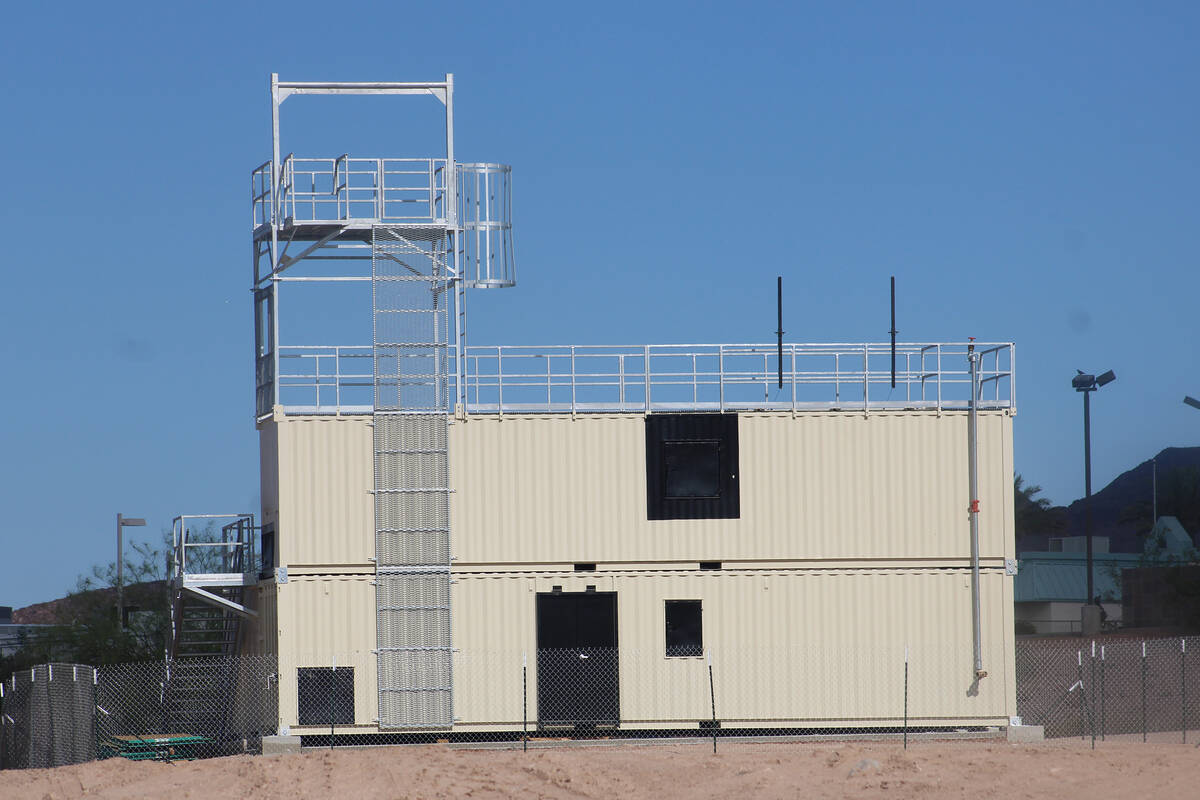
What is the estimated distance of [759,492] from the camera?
31.1 m

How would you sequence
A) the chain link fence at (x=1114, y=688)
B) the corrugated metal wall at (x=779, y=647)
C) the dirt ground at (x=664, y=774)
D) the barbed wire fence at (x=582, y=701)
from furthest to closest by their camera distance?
1. the chain link fence at (x=1114, y=688)
2. the corrugated metal wall at (x=779, y=647)
3. the barbed wire fence at (x=582, y=701)
4. the dirt ground at (x=664, y=774)

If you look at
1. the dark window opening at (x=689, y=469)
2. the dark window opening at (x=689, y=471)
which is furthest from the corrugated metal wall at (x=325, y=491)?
the dark window opening at (x=689, y=471)

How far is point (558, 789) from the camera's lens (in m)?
26.2

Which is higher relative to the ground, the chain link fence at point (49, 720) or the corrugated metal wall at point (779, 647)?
the corrugated metal wall at point (779, 647)

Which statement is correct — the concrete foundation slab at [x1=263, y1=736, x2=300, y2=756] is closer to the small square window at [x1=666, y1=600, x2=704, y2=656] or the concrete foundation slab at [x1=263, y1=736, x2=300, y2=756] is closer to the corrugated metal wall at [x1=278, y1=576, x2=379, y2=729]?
the corrugated metal wall at [x1=278, y1=576, x2=379, y2=729]

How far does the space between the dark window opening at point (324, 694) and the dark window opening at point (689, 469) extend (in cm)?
629

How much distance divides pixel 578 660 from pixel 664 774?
3.95 m

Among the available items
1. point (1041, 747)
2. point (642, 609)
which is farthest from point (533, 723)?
point (1041, 747)

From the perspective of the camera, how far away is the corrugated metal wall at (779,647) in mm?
30422

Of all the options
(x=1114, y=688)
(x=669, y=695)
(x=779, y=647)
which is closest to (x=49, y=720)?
(x=669, y=695)

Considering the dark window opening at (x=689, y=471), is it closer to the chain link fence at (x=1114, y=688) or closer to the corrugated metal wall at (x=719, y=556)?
the corrugated metal wall at (x=719, y=556)

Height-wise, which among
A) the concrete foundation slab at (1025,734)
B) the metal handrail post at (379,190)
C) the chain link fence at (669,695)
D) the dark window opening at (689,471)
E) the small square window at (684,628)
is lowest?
the concrete foundation slab at (1025,734)

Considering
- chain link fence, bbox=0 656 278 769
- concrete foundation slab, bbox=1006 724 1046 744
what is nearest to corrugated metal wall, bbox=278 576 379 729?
chain link fence, bbox=0 656 278 769

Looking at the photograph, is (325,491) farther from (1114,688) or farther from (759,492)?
(1114,688)
